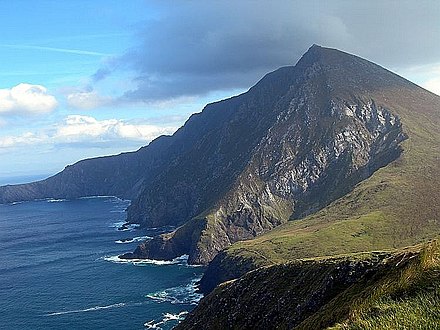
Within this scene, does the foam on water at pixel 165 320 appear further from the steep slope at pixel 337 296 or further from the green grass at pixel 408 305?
the green grass at pixel 408 305

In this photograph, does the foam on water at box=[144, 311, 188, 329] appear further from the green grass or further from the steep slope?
the green grass

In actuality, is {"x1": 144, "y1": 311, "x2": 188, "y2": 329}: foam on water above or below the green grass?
below

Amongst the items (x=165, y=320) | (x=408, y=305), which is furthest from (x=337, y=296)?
(x=165, y=320)

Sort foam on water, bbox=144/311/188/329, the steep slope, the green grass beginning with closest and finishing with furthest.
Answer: the green grass, the steep slope, foam on water, bbox=144/311/188/329

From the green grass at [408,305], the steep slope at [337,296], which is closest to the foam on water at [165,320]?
the steep slope at [337,296]

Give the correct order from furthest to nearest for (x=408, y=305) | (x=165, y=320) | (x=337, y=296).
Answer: (x=165, y=320) < (x=337, y=296) < (x=408, y=305)

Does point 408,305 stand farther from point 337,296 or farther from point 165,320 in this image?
point 165,320

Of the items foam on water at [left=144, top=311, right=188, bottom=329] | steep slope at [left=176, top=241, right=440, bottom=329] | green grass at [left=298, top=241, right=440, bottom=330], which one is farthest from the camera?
foam on water at [left=144, top=311, right=188, bottom=329]

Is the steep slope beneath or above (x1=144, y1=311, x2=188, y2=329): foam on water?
above

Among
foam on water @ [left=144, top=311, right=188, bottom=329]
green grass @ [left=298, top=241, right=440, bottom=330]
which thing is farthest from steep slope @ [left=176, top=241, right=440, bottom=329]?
foam on water @ [left=144, top=311, right=188, bottom=329]

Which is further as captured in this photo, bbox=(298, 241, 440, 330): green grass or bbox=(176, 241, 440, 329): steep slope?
bbox=(176, 241, 440, 329): steep slope
